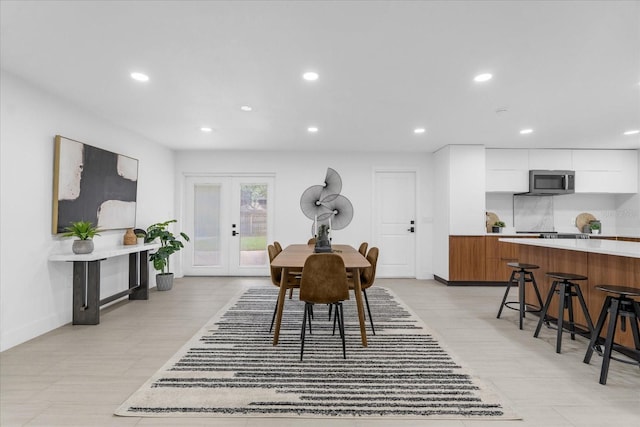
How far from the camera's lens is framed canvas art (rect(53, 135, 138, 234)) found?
3.42 meters

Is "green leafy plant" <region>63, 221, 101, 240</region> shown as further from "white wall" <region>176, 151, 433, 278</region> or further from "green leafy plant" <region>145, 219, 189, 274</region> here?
"white wall" <region>176, 151, 433, 278</region>

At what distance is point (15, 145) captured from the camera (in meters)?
2.97

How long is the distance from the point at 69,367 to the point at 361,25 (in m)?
3.21

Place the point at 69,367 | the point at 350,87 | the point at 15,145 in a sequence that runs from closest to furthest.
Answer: the point at 69,367
the point at 15,145
the point at 350,87

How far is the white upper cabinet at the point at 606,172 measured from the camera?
600 cm

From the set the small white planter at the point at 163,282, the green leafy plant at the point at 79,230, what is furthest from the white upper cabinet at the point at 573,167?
the green leafy plant at the point at 79,230

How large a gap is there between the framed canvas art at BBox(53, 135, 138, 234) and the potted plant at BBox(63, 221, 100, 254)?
0.07 meters

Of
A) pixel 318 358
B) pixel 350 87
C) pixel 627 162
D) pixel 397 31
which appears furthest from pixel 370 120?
pixel 627 162

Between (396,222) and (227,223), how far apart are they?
322 cm

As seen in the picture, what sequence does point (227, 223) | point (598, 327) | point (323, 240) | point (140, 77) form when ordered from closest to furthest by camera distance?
point (598, 327) < point (140, 77) < point (323, 240) < point (227, 223)

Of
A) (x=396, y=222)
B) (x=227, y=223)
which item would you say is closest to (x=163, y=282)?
(x=227, y=223)

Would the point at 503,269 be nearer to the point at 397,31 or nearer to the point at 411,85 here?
the point at 411,85

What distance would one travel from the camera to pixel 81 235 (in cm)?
350

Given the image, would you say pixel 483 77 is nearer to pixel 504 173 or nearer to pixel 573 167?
pixel 504 173
